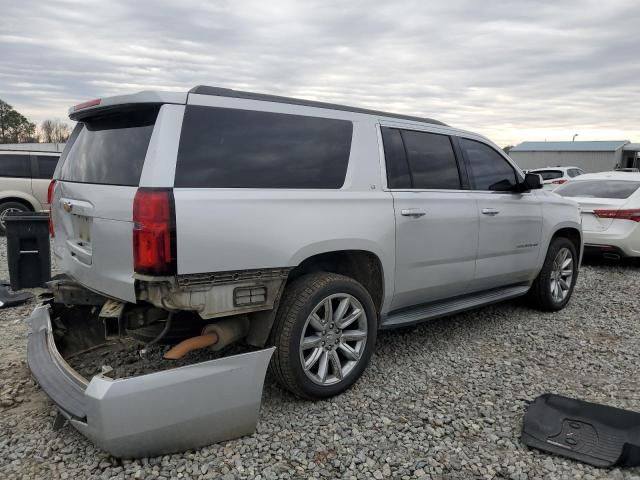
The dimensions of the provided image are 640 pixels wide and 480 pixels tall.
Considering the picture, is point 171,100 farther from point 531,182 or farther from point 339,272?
point 531,182

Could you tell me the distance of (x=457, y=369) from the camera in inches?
157

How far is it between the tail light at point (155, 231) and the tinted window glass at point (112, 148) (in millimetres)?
214

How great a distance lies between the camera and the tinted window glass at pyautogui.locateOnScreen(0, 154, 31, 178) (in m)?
10.2

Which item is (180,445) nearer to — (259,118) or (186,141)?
(186,141)

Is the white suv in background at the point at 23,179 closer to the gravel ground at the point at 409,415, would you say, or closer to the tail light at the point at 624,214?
the gravel ground at the point at 409,415

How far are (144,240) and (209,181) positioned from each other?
47cm

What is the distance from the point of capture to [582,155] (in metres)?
43.8

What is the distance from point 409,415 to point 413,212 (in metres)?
1.41

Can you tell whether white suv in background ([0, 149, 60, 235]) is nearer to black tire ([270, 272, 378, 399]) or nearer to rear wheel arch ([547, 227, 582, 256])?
black tire ([270, 272, 378, 399])

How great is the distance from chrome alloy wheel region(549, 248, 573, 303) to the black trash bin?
503 centimetres

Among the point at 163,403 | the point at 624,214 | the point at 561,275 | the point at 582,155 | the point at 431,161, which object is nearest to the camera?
the point at 163,403

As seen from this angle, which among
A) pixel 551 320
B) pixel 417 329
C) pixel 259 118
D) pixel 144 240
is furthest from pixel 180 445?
pixel 551 320

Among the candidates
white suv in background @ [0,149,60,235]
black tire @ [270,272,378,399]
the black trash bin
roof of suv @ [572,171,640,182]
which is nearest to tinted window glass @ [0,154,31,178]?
white suv in background @ [0,149,60,235]

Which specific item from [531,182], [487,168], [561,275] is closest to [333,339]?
[487,168]
